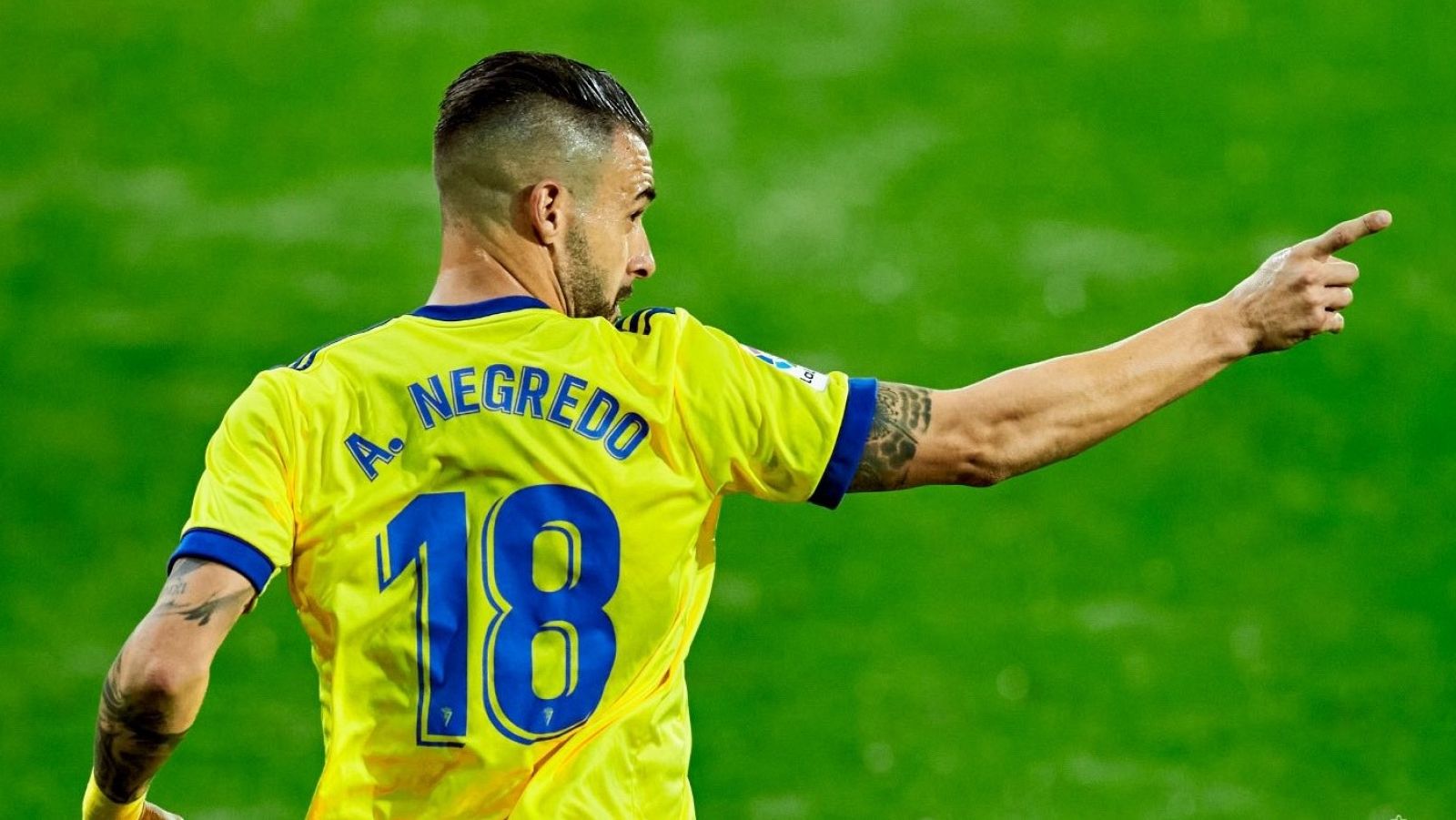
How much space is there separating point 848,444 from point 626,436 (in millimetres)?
339

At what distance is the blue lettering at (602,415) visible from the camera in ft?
9.60

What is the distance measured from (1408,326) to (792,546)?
2539 mm

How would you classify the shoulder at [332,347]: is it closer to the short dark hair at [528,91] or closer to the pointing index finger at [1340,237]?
the short dark hair at [528,91]

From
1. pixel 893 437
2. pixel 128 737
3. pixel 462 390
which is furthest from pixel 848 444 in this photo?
pixel 128 737

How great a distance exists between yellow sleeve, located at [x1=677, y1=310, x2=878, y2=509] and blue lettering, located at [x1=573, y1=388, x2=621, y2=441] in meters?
0.10

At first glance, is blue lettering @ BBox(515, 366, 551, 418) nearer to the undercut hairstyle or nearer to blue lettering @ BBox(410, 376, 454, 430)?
blue lettering @ BBox(410, 376, 454, 430)

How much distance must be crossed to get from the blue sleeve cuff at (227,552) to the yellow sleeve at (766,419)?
0.65m

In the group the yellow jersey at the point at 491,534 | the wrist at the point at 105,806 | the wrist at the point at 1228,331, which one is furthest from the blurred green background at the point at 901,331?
the wrist at the point at 1228,331

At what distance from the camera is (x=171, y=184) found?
26.6 ft

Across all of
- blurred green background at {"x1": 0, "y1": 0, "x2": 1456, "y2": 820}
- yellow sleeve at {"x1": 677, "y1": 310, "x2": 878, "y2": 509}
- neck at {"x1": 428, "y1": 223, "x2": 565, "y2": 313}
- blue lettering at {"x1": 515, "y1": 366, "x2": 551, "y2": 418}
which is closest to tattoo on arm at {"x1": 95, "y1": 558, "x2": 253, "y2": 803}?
blue lettering at {"x1": 515, "y1": 366, "x2": 551, "y2": 418}

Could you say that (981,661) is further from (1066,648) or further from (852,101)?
(852,101)

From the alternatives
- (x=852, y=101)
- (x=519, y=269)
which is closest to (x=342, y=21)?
(x=852, y=101)

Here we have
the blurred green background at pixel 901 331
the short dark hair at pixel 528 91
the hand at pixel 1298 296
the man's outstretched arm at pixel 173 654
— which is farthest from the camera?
the blurred green background at pixel 901 331

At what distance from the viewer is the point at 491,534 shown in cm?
291
